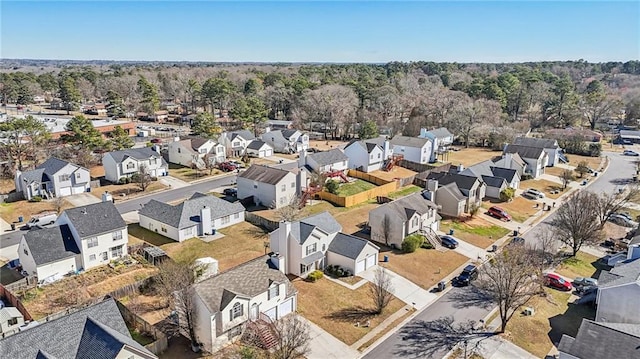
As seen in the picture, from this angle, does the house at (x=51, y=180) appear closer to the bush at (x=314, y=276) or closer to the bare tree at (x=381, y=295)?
the bush at (x=314, y=276)

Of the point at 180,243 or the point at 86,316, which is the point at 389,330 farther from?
the point at 180,243

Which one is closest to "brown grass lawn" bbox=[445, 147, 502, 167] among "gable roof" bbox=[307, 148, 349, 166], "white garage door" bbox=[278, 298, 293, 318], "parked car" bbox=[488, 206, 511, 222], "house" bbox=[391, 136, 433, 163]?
"house" bbox=[391, 136, 433, 163]

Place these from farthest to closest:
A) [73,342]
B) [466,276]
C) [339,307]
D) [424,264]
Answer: [424,264], [466,276], [339,307], [73,342]

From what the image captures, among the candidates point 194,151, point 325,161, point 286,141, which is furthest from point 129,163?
point 286,141

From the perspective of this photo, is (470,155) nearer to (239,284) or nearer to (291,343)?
(239,284)

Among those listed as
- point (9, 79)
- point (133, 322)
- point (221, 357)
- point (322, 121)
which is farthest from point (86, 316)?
point (9, 79)

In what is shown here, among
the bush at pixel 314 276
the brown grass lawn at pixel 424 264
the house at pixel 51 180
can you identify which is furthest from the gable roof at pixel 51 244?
the brown grass lawn at pixel 424 264

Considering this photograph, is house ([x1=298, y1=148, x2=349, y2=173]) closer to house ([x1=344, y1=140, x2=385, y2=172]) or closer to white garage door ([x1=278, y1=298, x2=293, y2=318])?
house ([x1=344, y1=140, x2=385, y2=172])
